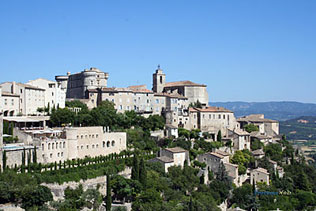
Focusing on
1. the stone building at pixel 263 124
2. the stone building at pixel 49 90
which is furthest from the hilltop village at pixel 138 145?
the stone building at pixel 263 124

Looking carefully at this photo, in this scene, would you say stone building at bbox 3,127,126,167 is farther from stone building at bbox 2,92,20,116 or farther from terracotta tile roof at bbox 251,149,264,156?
terracotta tile roof at bbox 251,149,264,156

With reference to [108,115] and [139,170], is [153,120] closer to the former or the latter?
[108,115]

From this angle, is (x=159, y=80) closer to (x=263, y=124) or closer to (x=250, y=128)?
(x=250, y=128)

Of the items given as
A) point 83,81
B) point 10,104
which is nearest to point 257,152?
point 83,81

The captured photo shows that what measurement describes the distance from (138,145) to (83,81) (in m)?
20.2

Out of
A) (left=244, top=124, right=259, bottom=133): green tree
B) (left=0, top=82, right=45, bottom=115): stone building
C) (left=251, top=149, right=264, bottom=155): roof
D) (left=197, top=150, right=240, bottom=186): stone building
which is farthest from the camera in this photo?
(left=244, top=124, right=259, bottom=133): green tree

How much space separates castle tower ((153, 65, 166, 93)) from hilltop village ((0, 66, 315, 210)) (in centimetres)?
20

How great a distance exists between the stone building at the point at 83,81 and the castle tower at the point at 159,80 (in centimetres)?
1191

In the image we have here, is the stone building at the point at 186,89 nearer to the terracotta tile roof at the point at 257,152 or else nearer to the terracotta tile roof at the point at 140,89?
the terracotta tile roof at the point at 140,89

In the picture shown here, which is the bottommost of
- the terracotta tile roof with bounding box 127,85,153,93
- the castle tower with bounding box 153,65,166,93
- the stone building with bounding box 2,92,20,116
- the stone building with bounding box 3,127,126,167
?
the stone building with bounding box 3,127,126,167

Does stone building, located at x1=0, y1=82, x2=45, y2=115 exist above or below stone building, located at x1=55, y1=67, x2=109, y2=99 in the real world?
below

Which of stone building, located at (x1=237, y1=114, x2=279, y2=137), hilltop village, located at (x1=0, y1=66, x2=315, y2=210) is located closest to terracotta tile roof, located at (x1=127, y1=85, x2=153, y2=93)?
hilltop village, located at (x1=0, y1=66, x2=315, y2=210)

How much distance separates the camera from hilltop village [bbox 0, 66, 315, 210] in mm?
42719

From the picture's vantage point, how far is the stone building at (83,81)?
7069 centimetres
